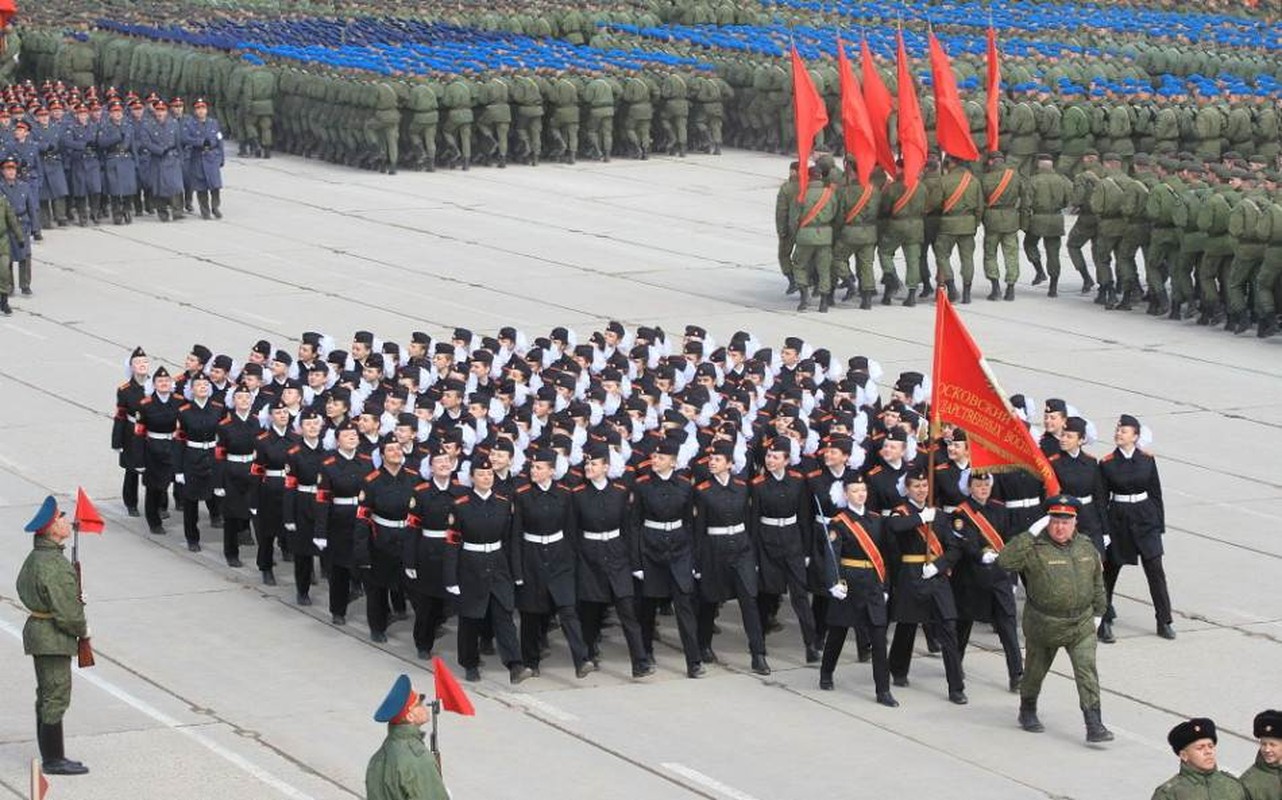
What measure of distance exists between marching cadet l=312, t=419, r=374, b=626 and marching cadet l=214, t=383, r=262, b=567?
3.44 feet

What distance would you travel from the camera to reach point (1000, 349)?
25000 mm

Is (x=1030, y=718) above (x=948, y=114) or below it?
below

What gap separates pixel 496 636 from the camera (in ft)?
49.6

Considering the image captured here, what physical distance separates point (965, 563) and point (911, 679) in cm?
73

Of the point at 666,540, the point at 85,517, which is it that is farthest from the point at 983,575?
the point at 85,517

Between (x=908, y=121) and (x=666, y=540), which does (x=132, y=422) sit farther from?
(x=908, y=121)

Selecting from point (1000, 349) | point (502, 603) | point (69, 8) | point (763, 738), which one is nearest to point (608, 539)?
point (502, 603)

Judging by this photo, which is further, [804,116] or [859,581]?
[804,116]

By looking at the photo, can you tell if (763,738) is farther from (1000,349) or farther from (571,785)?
(1000,349)

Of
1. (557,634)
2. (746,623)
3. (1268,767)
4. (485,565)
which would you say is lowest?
(557,634)

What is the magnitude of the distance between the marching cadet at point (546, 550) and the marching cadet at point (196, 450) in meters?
3.44

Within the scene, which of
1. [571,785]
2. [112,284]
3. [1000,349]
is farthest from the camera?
[112,284]

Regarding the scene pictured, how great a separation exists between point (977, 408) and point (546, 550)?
251 centimetres

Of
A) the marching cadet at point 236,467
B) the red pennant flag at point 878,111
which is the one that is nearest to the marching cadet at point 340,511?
the marching cadet at point 236,467
